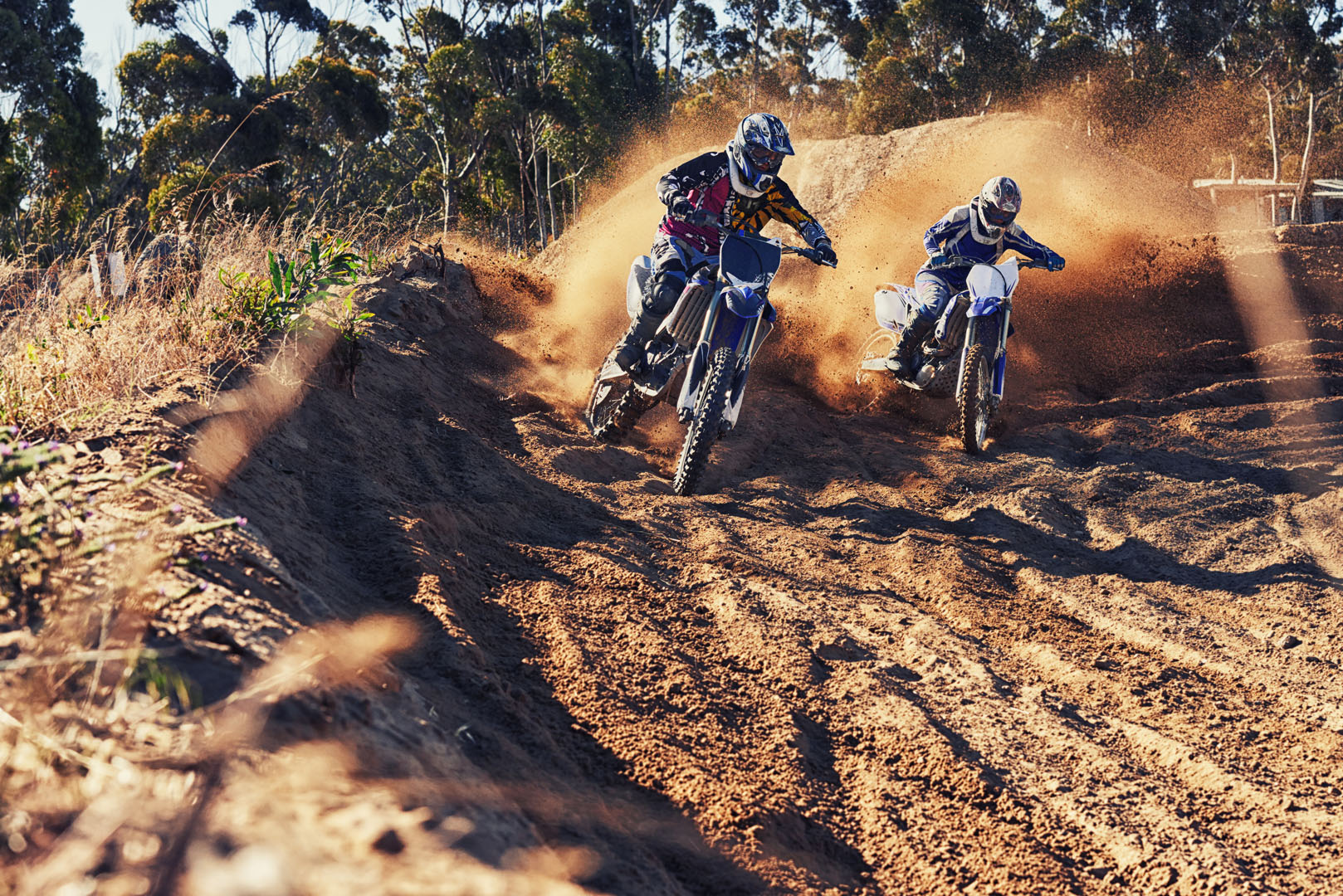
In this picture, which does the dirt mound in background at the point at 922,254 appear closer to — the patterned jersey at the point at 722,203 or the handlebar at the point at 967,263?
the handlebar at the point at 967,263

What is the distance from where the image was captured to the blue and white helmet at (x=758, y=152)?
6262 millimetres

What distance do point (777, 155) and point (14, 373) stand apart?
4310 millimetres

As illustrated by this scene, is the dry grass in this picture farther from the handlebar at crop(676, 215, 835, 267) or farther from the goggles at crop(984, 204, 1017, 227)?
the goggles at crop(984, 204, 1017, 227)

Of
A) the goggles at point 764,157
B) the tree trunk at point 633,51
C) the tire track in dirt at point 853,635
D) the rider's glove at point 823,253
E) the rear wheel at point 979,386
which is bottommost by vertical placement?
the tire track in dirt at point 853,635

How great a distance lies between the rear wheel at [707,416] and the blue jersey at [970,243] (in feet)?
8.30

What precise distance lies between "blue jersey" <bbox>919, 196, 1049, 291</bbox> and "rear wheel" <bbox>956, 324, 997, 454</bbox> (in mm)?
768

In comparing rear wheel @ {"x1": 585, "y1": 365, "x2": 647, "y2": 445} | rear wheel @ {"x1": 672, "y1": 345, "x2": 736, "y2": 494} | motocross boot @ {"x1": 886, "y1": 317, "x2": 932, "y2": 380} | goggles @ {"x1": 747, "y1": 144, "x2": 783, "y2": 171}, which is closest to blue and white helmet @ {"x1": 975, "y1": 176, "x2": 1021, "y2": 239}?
motocross boot @ {"x1": 886, "y1": 317, "x2": 932, "y2": 380}

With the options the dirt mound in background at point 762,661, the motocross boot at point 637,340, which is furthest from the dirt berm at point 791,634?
the motocross boot at point 637,340

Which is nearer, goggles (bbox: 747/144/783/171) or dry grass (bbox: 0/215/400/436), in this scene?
dry grass (bbox: 0/215/400/436)

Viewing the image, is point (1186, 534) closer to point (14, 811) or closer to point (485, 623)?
point (485, 623)

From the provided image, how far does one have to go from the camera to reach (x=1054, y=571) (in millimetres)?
5055

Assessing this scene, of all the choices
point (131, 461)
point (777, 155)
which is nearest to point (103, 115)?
point (777, 155)

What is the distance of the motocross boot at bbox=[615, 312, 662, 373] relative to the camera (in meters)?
6.36

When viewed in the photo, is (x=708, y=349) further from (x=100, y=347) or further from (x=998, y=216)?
(x=100, y=347)
